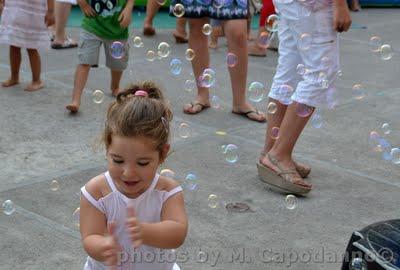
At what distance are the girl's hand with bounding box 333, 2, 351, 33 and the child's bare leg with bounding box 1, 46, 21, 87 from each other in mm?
3027

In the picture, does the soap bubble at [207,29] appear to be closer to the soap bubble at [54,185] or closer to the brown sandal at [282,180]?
the brown sandal at [282,180]

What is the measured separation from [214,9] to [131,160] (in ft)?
10.9

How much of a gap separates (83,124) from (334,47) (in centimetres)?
200

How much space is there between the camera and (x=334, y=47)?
431cm

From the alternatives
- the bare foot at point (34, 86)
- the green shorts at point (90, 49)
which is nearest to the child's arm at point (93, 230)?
the green shorts at point (90, 49)

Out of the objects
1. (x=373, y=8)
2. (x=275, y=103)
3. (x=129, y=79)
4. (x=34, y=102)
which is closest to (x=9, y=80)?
(x=34, y=102)

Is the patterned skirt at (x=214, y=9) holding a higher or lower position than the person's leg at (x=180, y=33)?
higher

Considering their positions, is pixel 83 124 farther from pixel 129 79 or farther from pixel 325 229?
pixel 325 229

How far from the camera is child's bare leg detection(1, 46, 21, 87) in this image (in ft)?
20.7

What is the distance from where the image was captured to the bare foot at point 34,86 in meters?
6.27

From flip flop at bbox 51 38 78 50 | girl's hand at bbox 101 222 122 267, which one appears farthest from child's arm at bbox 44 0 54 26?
girl's hand at bbox 101 222 122 267

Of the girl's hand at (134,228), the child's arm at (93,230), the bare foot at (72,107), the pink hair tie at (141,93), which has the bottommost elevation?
the bare foot at (72,107)

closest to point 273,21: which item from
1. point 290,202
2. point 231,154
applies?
point 231,154

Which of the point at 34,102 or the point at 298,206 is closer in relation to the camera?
the point at 298,206
